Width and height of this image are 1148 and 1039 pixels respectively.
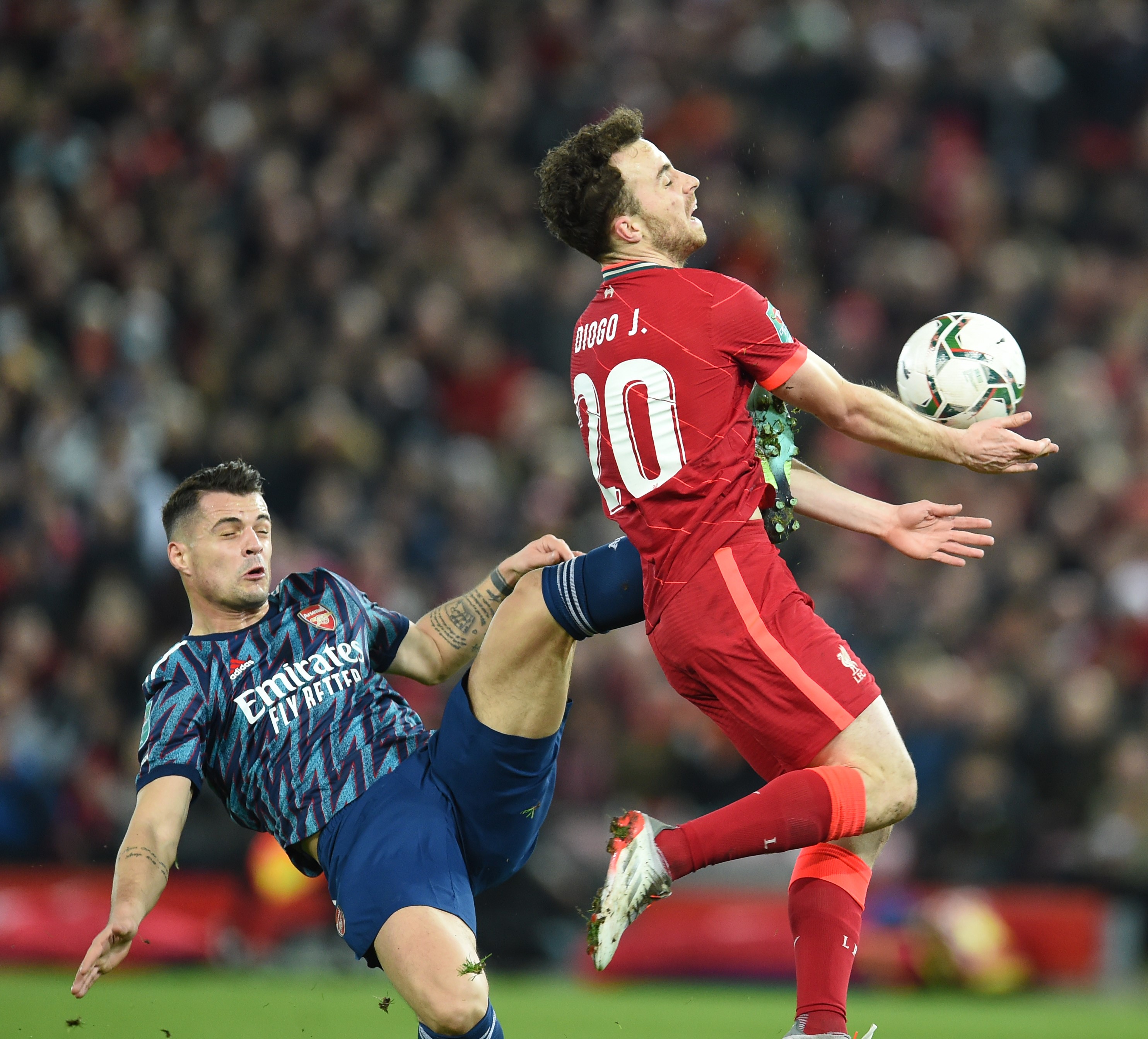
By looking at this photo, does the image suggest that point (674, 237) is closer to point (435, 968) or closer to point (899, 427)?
point (899, 427)

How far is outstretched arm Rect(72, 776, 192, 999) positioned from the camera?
4.14 m

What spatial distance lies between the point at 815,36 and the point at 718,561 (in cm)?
1006

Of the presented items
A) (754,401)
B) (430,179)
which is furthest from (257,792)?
(430,179)

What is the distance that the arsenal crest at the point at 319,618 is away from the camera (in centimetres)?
515

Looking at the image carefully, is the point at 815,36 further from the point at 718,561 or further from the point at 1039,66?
the point at 718,561

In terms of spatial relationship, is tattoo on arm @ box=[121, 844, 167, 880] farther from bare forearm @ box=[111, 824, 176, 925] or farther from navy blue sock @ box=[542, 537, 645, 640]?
navy blue sock @ box=[542, 537, 645, 640]

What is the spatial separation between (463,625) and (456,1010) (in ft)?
4.42

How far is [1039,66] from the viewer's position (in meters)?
13.3

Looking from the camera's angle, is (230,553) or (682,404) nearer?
(682,404)

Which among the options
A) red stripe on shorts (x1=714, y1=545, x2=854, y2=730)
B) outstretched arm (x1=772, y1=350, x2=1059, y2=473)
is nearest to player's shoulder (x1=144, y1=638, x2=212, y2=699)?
red stripe on shorts (x1=714, y1=545, x2=854, y2=730)

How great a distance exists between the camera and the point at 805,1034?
4.40 meters

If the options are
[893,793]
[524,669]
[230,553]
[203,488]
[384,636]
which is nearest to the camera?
[893,793]

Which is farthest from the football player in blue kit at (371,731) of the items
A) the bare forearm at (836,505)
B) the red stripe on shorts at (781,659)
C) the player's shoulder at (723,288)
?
the player's shoulder at (723,288)

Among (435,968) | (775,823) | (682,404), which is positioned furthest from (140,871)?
(682,404)
